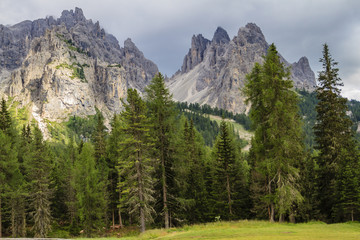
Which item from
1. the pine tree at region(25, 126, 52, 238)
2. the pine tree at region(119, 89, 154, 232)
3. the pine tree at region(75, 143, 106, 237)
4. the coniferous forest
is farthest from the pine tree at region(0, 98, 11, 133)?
the pine tree at region(119, 89, 154, 232)

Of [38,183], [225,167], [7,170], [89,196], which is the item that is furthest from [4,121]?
[225,167]

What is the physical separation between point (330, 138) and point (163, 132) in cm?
1766

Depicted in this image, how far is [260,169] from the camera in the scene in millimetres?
22250

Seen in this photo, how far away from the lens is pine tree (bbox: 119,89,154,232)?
2397 centimetres

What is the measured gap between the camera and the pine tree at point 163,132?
83.8 ft

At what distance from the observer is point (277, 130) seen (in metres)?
21.5

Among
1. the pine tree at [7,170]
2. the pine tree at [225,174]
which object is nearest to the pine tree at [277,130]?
the pine tree at [225,174]

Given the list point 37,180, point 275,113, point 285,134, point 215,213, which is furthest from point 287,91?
point 37,180

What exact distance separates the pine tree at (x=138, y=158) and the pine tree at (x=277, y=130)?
34.7 feet

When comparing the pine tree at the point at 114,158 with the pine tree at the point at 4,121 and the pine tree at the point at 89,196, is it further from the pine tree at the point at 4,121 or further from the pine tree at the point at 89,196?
the pine tree at the point at 4,121

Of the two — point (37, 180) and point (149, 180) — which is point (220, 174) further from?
point (37, 180)

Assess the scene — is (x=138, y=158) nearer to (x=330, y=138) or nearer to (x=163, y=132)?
(x=163, y=132)

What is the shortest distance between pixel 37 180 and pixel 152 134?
1900 centimetres

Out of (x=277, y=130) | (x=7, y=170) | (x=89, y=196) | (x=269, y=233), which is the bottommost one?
(x=269, y=233)
